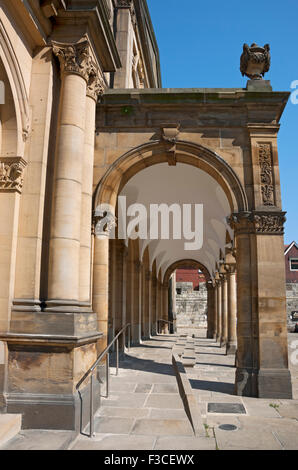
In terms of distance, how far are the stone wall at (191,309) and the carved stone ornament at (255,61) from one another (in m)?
38.6

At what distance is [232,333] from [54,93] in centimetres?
1090

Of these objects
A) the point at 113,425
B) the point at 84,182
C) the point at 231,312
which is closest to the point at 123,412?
the point at 113,425

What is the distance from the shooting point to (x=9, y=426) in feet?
16.8

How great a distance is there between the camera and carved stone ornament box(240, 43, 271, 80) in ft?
31.3

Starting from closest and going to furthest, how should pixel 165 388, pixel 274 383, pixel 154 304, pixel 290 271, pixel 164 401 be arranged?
1. pixel 164 401
2. pixel 274 383
3. pixel 165 388
4. pixel 154 304
5. pixel 290 271

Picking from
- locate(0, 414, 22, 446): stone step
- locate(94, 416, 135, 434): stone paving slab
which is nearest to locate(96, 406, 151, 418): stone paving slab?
locate(94, 416, 135, 434): stone paving slab

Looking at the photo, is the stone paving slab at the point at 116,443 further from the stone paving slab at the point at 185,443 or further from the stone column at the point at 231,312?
the stone column at the point at 231,312

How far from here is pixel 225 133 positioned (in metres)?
9.34

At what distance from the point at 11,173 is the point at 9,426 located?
11.1 feet

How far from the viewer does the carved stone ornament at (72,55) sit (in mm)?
6852

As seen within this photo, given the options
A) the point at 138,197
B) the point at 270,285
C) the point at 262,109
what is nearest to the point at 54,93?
the point at 262,109

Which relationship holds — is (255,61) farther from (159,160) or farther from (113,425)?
(113,425)
